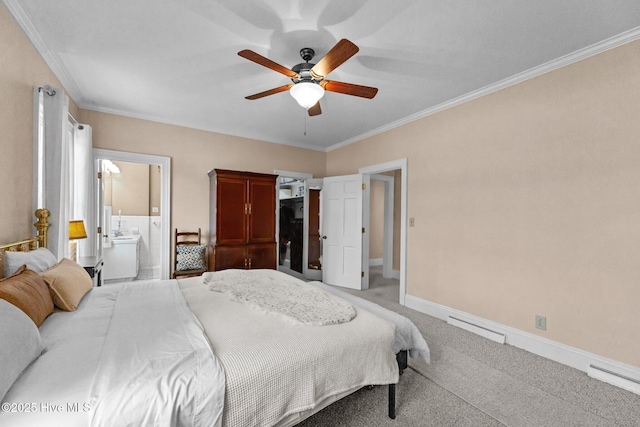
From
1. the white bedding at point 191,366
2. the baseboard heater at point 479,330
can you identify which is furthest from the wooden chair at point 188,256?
the baseboard heater at point 479,330

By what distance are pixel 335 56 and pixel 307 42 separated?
20.5 inches

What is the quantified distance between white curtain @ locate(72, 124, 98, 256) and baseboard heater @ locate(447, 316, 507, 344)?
4445 millimetres

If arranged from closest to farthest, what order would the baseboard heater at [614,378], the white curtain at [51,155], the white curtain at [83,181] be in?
the baseboard heater at [614,378]
the white curtain at [51,155]
the white curtain at [83,181]

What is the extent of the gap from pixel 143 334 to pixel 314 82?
210 cm

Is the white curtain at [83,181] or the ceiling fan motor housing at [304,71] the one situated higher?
→ the ceiling fan motor housing at [304,71]

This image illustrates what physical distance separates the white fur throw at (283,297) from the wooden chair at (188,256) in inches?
60.1

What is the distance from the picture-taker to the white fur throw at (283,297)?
169cm

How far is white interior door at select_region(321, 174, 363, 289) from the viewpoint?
470cm

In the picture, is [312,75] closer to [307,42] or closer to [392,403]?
[307,42]

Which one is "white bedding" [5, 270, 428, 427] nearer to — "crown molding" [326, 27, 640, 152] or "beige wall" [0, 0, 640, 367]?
"beige wall" [0, 0, 640, 367]

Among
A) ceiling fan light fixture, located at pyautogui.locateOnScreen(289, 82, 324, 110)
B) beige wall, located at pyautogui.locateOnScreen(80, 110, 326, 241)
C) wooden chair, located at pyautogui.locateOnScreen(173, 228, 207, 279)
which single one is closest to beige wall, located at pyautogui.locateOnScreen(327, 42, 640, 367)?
ceiling fan light fixture, located at pyautogui.locateOnScreen(289, 82, 324, 110)

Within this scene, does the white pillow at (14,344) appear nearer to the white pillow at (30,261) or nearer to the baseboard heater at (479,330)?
the white pillow at (30,261)

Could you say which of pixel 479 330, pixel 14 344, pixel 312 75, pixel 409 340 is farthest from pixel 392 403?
pixel 312 75

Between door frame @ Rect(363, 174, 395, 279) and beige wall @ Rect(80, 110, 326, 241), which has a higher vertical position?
beige wall @ Rect(80, 110, 326, 241)
